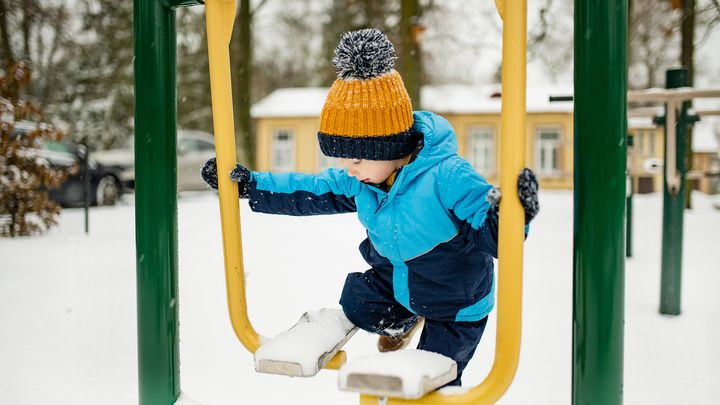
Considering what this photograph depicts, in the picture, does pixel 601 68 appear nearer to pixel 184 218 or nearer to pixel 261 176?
pixel 261 176

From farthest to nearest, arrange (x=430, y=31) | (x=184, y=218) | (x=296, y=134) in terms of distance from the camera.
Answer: (x=296, y=134) → (x=430, y=31) → (x=184, y=218)

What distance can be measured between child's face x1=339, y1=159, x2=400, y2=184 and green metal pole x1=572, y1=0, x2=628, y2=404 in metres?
0.54

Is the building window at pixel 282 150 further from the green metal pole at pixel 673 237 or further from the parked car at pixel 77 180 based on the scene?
the green metal pole at pixel 673 237

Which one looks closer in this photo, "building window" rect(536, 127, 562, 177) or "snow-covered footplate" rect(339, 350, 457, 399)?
"snow-covered footplate" rect(339, 350, 457, 399)

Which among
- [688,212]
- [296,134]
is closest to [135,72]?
[688,212]

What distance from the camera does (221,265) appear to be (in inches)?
203

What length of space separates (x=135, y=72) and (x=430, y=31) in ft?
36.8

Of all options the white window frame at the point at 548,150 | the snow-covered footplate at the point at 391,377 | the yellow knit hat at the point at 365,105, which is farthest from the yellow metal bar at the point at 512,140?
the white window frame at the point at 548,150

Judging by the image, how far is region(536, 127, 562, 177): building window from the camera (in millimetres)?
18922

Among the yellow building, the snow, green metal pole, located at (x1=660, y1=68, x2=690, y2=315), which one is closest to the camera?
green metal pole, located at (x1=660, y1=68, x2=690, y2=315)

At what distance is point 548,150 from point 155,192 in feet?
59.5

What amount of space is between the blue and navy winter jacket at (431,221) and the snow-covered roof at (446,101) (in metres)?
16.0

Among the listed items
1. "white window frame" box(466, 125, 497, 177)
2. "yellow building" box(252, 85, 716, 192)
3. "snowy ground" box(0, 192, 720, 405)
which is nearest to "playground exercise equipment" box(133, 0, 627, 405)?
"snowy ground" box(0, 192, 720, 405)

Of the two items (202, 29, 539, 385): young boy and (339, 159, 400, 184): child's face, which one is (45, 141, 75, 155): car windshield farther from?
(339, 159, 400, 184): child's face
